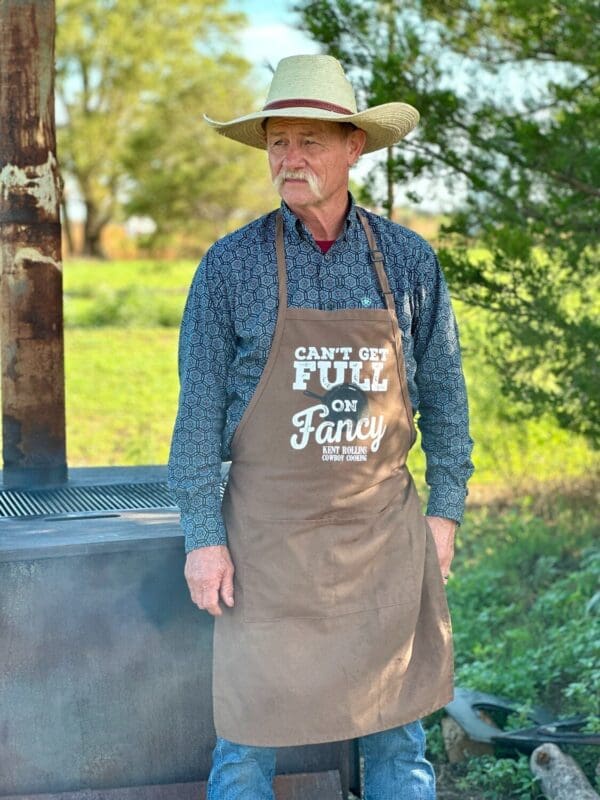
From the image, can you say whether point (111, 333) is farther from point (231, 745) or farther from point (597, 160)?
point (231, 745)

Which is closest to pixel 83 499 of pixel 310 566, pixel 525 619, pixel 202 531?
pixel 202 531

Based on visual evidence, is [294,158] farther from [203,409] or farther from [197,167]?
[197,167]

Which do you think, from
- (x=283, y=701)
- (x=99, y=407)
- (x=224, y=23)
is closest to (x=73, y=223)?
(x=224, y=23)

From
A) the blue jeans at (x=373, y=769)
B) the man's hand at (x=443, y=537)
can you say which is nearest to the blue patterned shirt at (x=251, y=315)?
the man's hand at (x=443, y=537)

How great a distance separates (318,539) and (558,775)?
132cm

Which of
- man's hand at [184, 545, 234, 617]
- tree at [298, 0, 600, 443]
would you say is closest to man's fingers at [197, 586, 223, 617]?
man's hand at [184, 545, 234, 617]

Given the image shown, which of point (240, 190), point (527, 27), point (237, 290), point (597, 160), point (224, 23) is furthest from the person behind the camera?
point (224, 23)

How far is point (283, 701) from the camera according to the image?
285 cm

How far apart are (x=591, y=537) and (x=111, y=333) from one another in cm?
1127

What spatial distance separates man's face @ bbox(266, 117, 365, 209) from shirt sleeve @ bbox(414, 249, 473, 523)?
0.32m

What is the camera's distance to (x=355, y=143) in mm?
3012

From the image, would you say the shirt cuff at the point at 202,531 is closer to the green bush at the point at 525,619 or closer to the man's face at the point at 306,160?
the man's face at the point at 306,160

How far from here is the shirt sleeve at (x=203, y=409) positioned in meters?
2.81

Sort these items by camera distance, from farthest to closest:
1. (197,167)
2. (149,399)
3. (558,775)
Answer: (197,167)
(149,399)
(558,775)
